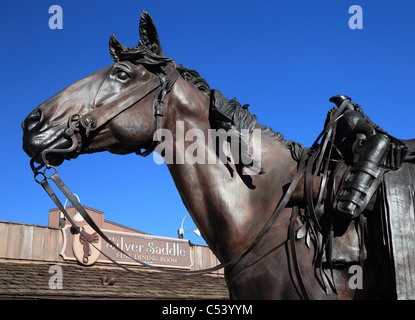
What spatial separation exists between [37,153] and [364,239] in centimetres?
210

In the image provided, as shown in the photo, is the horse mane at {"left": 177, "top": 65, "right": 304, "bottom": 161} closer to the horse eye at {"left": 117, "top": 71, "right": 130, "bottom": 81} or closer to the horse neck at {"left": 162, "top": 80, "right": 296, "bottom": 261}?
the horse neck at {"left": 162, "top": 80, "right": 296, "bottom": 261}

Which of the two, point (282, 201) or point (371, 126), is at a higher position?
point (371, 126)

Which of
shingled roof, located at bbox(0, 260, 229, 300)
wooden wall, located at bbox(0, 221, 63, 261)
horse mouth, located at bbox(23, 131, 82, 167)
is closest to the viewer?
horse mouth, located at bbox(23, 131, 82, 167)

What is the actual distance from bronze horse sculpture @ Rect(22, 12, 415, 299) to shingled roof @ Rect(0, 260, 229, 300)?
841 centimetres

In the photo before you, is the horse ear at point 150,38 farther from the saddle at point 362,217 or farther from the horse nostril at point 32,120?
the saddle at point 362,217

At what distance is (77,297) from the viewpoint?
1276 centimetres

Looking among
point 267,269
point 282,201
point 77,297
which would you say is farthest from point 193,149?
point 77,297

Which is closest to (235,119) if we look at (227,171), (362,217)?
(227,171)

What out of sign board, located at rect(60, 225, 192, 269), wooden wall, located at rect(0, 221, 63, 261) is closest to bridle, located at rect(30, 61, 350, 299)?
wooden wall, located at rect(0, 221, 63, 261)

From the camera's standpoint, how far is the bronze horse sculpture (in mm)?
2639
